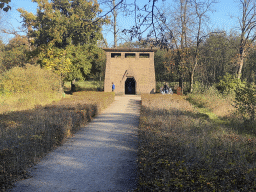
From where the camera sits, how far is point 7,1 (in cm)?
457

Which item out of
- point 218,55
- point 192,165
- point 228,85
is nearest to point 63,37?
point 228,85

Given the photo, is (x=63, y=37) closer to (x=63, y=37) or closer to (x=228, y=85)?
(x=63, y=37)

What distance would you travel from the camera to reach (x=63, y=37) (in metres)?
26.8

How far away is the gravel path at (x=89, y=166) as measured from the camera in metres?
4.38

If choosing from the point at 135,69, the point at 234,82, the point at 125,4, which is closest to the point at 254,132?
the point at 125,4

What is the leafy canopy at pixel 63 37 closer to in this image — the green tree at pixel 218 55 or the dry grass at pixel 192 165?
the green tree at pixel 218 55

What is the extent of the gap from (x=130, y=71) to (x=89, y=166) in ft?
77.3

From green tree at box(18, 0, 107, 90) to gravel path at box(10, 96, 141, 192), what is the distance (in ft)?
59.6

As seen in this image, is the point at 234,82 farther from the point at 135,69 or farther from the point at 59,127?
the point at 59,127

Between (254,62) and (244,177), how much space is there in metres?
32.4

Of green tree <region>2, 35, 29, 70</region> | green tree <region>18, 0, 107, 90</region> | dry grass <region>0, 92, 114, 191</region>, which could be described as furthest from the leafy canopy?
dry grass <region>0, 92, 114, 191</region>

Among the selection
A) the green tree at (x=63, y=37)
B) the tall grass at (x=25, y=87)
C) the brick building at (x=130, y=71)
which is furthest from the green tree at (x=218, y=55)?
the tall grass at (x=25, y=87)

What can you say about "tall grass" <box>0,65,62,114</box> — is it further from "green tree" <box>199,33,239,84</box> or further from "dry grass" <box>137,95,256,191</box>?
"green tree" <box>199,33,239,84</box>

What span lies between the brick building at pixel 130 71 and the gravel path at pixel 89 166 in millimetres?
20088
